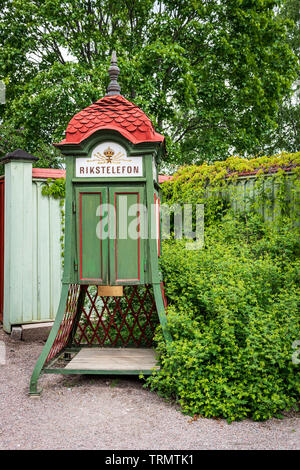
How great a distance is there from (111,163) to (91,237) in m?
0.76

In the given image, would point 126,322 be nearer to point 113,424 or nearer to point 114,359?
point 114,359

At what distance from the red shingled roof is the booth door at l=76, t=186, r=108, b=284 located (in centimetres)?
56

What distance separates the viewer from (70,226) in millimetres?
3727

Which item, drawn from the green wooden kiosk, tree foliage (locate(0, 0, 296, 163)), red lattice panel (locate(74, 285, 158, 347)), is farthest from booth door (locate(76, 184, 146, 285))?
tree foliage (locate(0, 0, 296, 163))

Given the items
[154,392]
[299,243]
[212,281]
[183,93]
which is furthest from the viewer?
[183,93]

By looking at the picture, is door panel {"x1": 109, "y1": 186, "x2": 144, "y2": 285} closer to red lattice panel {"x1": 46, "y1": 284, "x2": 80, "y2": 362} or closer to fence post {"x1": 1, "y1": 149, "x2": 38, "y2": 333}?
red lattice panel {"x1": 46, "y1": 284, "x2": 80, "y2": 362}

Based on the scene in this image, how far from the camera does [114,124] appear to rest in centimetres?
372

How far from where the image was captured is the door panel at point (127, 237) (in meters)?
3.71

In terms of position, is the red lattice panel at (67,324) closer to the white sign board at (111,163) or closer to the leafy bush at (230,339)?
the leafy bush at (230,339)

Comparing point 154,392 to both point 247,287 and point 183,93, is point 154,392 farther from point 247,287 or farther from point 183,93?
point 183,93

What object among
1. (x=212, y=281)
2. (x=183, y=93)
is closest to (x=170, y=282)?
(x=212, y=281)

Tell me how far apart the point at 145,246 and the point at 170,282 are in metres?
0.64

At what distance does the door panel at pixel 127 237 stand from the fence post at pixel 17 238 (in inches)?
85.2

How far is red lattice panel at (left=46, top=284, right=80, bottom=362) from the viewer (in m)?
3.98
